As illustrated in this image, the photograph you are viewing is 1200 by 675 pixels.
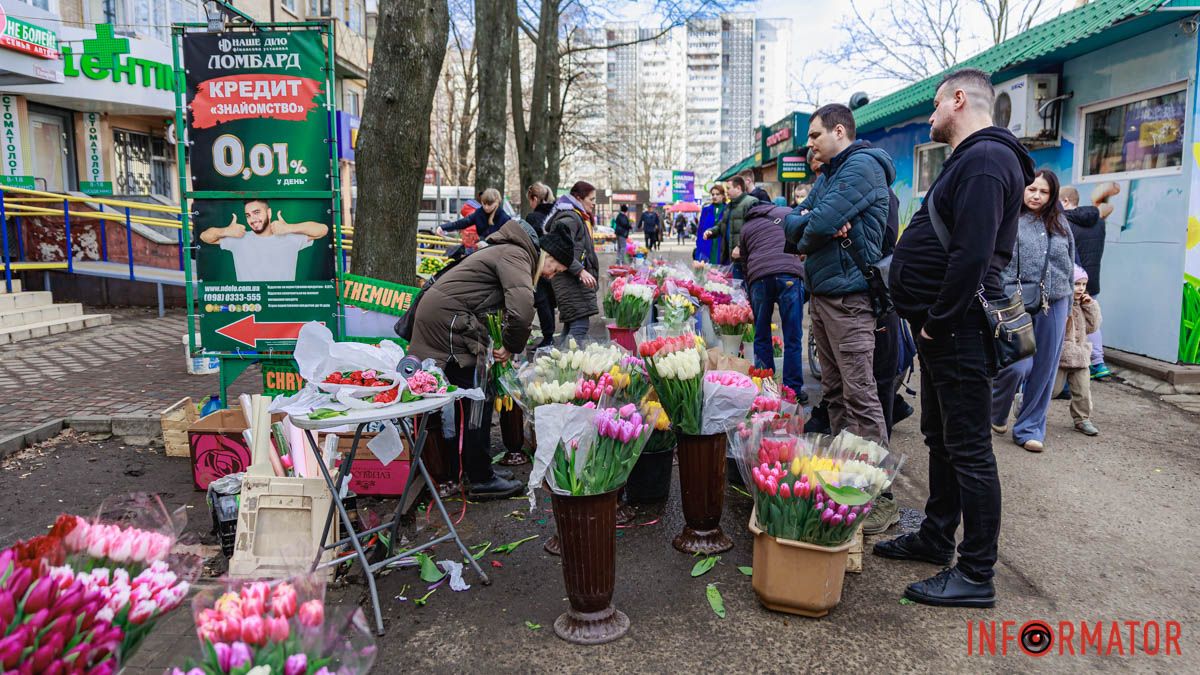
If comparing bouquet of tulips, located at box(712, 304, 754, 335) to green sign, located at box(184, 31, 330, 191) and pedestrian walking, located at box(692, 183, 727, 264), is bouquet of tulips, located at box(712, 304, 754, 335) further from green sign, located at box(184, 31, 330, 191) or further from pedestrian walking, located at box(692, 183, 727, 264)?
pedestrian walking, located at box(692, 183, 727, 264)

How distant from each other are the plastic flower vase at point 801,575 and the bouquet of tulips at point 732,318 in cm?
416

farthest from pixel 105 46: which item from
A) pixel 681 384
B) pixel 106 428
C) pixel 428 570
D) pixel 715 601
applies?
pixel 715 601

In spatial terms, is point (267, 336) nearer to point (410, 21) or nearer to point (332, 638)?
point (410, 21)

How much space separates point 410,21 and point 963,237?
4822 mm

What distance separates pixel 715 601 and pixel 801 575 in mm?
432

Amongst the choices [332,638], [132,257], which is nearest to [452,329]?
[332,638]

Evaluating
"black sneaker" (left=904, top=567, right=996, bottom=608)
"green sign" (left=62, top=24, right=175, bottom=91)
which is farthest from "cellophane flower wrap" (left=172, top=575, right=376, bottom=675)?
"green sign" (left=62, top=24, right=175, bottom=91)

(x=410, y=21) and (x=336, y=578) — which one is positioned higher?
(x=410, y=21)

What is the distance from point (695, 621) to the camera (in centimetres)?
340

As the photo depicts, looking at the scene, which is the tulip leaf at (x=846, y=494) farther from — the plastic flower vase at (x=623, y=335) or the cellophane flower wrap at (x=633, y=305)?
the cellophane flower wrap at (x=633, y=305)

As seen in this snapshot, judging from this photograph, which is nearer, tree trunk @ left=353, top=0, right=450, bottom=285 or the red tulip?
the red tulip

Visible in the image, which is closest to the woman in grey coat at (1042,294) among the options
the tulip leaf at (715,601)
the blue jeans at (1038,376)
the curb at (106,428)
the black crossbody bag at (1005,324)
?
the blue jeans at (1038,376)

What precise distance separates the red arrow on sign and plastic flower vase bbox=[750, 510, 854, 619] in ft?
12.8

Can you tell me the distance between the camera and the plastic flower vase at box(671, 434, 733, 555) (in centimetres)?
404
